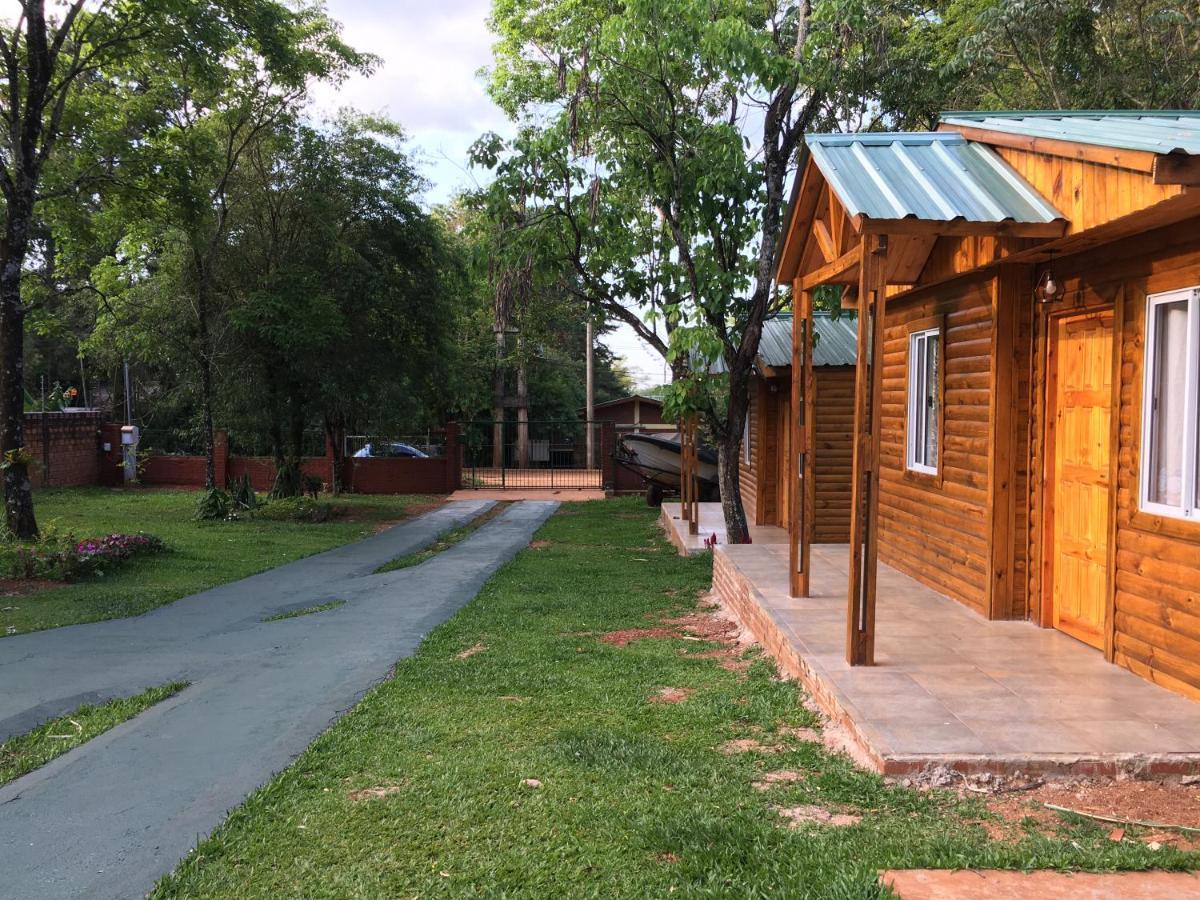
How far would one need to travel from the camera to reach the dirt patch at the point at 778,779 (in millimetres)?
4249

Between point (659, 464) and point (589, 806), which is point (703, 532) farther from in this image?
point (589, 806)

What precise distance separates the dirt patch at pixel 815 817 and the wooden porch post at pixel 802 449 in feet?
11.2

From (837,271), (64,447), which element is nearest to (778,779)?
(837,271)

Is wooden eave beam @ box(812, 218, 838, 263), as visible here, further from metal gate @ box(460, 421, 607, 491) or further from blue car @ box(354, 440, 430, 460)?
blue car @ box(354, 440, 430, 460)

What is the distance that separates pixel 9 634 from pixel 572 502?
15150mm

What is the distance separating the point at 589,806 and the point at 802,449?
416 cm

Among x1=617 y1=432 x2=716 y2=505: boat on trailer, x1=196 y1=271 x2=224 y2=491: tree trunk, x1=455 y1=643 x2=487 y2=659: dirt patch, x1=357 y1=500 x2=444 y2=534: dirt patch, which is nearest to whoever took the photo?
x1=455 y1=643 x2=487 y2=659: dirt patch

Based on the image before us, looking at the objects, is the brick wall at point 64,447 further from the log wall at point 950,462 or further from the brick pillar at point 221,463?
the log wall at point 950,462

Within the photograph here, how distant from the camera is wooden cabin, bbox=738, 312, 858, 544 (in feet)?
38.9

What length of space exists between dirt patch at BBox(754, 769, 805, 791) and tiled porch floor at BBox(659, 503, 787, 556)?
8006mm

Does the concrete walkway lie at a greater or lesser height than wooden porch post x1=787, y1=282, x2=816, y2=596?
lesser

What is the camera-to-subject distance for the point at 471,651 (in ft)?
24.2

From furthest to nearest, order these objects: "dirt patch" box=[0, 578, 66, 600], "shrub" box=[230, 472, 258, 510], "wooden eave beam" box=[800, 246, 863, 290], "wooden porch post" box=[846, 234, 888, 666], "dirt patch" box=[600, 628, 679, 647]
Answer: "shrub" box=[230, 472, 258, 510], "dirt patch" box=[0, 578, 66, 600], "dirt patch" box=[600, 628, 679, 647], "wooden eave beam" box=[800, 246, 863, 290], "wooden porch post" box=[846, 234, 888, 666]

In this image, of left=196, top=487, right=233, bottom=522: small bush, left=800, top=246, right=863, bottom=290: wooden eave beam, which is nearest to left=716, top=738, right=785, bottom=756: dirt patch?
left=800, top=246, right=863, bottom=290: wooden eave beam
